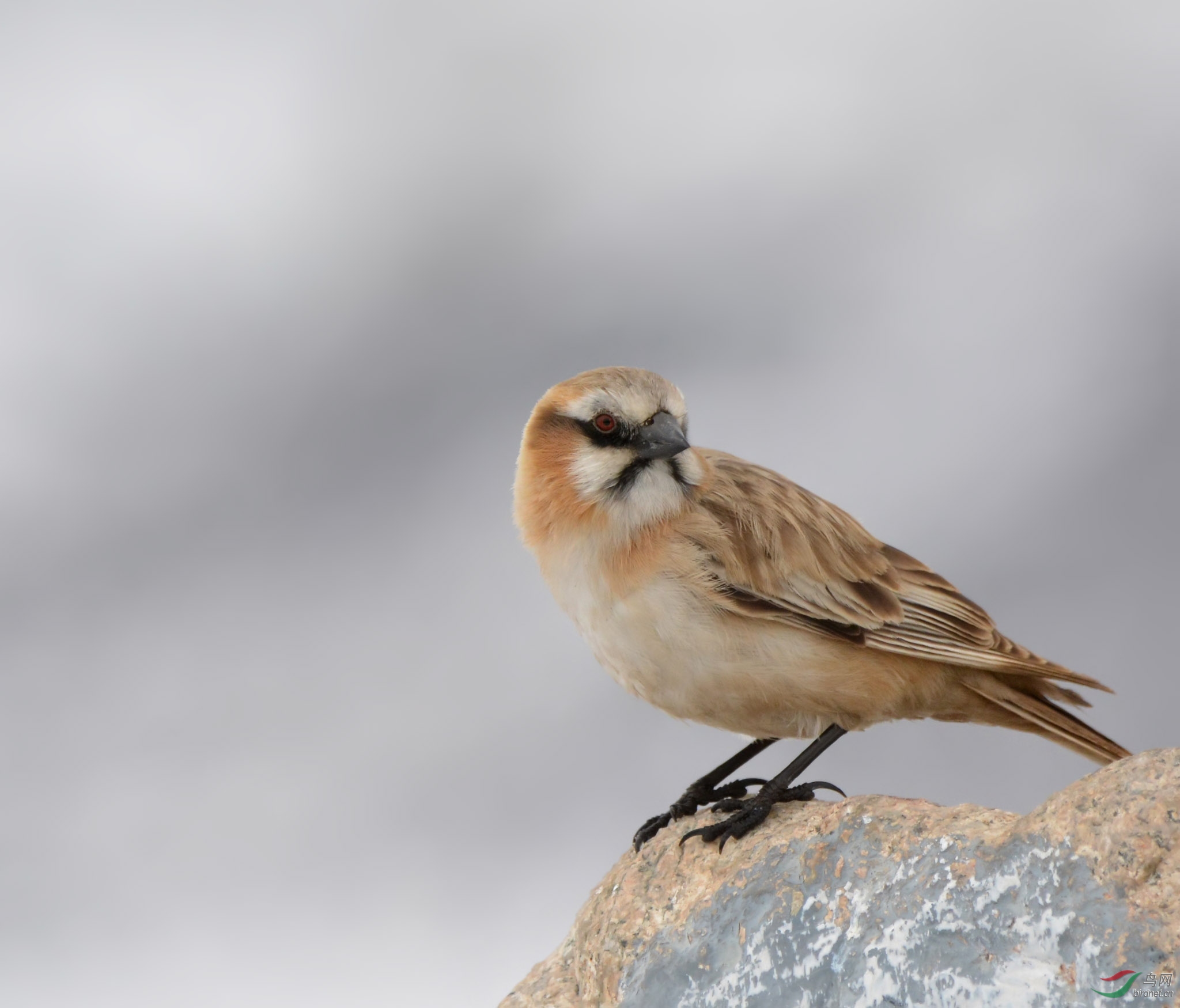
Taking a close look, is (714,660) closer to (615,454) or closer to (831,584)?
(831,584)

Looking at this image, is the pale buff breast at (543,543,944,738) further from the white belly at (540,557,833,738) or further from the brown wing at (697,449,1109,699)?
the brown wing at (697,449,1109,699)

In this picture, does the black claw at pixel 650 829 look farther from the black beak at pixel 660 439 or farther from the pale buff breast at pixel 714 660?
the black beak at pixel 660 439

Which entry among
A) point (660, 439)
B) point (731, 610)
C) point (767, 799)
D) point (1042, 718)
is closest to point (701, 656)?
point (731, 610)

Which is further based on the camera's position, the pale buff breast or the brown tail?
the brown tail

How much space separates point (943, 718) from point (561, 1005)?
245 cm

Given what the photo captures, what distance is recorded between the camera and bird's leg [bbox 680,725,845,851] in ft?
18.6

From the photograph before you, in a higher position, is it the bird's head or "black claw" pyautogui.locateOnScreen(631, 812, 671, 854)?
the bird's head

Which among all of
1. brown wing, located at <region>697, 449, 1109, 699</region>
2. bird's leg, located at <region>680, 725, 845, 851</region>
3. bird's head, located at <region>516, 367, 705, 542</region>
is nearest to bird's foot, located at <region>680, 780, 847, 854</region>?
bird's leg, located at <region>680, 725, 845, 851</region>

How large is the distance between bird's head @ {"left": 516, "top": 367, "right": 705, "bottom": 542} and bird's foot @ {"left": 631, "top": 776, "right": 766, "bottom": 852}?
1478mm

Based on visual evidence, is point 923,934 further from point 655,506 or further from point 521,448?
point 521,448

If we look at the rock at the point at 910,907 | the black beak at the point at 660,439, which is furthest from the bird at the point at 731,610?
the rock at the point at 910,907

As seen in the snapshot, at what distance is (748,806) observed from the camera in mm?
5773

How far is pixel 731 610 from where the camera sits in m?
5.84

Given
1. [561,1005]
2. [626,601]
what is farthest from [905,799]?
[561,1005]
